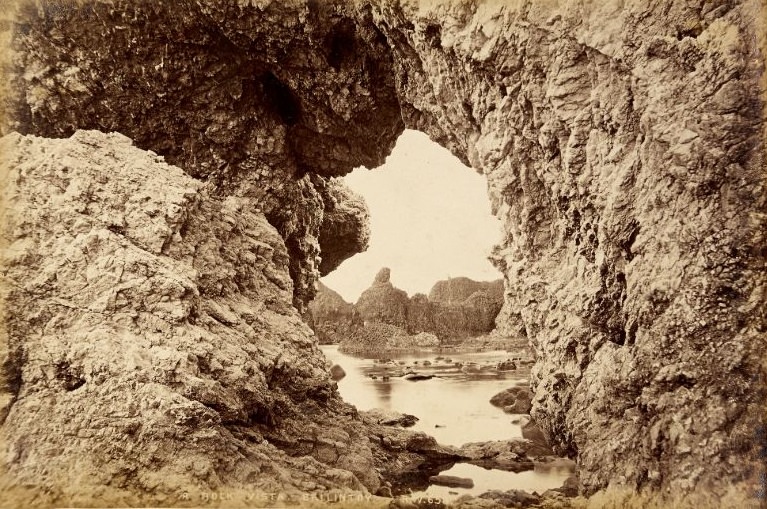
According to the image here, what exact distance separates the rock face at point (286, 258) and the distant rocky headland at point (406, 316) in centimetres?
746

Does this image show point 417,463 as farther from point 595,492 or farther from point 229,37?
point 229,37

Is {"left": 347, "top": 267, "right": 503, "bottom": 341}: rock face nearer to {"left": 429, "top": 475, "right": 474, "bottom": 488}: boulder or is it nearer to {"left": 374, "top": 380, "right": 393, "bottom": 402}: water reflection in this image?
{"left": 374, "top": 380, "right": 393, "bottom": 402}: water reflection

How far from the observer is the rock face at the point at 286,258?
3768 millimetres

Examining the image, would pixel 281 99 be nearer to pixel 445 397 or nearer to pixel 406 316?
pixel 445 397

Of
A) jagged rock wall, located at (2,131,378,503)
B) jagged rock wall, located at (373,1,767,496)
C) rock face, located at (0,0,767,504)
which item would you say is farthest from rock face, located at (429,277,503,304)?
jagged rock wall, located at (2,131,378,503)

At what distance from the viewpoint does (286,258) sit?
6398mm

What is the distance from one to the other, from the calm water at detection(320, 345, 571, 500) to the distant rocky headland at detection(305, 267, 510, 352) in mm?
2675

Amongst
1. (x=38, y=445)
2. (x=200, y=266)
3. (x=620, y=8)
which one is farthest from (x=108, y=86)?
(x=620, y=8)

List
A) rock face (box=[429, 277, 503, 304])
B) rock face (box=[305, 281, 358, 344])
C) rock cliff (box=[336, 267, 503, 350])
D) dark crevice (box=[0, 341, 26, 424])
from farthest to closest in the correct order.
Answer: rock cliff (box=[336, 267, 503, 350])
rock face (box=[305, 281, 358, 344])
rock face (box=[429, 277, 503, 304])
dark crevice (box=[0, 341, 26, 424])

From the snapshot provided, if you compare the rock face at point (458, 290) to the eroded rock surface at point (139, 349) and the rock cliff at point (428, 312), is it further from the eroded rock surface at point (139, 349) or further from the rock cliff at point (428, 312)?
the eroded rock surface at point (139, 349)

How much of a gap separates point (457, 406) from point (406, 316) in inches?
448

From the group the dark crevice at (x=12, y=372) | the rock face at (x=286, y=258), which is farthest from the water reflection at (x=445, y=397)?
the dark crevice at (x=12, y=372)

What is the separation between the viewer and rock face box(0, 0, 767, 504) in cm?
377

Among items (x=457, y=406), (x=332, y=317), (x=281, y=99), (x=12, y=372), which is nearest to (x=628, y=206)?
(x=281, y=99)
